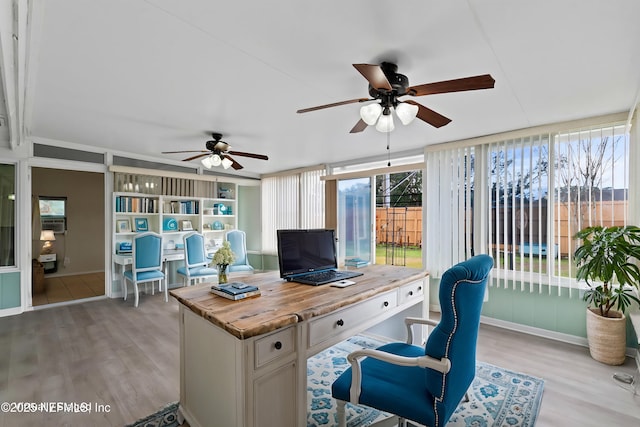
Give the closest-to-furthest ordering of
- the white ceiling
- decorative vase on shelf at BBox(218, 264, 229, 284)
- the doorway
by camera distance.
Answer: the white ceiling
decorative vase on shelf at BBox(218, 264, 229, 284)
the doorway

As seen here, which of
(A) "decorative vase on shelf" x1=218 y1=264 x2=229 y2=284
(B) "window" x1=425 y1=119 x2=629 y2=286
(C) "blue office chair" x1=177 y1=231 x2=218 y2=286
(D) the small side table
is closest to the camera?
(A) "decorative vase on shelf" x1=218 y1=264 x2=229 y2=284

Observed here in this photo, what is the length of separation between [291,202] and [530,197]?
164 inches

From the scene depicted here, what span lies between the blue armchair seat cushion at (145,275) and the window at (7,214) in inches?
52.6

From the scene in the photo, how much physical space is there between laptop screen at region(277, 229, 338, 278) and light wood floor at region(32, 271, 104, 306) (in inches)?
174

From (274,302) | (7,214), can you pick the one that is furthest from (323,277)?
(7,214)

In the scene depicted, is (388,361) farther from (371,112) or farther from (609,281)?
(609,281)

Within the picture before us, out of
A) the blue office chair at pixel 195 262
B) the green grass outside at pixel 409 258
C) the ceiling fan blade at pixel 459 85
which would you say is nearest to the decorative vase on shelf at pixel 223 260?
the ceiling fan blade at pixel 459 85

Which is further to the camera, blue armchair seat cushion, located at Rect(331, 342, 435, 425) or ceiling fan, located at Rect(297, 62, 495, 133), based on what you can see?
ceiling fan, located at Rect(297, 62, 495, 133)

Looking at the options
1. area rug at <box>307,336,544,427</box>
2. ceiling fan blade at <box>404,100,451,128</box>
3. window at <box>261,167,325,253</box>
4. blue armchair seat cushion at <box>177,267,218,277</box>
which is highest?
ceiling fan blade at <box>404,100,451,128</box>

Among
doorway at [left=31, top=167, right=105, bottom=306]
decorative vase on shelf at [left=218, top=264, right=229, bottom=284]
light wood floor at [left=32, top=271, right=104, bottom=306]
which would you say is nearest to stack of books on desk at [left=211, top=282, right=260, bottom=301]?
decorative vase on shelf at [left=218, top=264, right=229, bottom=284]

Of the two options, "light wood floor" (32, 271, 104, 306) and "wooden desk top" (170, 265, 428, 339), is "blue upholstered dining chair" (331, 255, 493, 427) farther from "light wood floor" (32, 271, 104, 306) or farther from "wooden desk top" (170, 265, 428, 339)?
"light wood floor" (32, 271, 104, 306)

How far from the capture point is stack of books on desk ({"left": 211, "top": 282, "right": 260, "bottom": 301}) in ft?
5.84

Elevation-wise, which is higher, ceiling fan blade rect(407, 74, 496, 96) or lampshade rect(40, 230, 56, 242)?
ceiling fan blade rect(407, 74, 496, 96)

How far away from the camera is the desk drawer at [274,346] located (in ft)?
4.55
